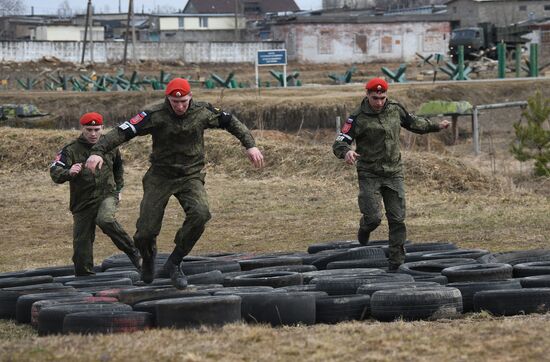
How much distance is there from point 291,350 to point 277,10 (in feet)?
533

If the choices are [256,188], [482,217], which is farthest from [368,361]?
[256,188]

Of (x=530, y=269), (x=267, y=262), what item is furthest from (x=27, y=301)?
(x=530, y=269)

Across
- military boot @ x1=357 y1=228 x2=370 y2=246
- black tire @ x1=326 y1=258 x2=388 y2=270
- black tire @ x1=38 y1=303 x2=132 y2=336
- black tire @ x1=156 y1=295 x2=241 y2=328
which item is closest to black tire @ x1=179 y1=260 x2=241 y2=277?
black tire @ x1=326 y1=258 x2=388 y2=270

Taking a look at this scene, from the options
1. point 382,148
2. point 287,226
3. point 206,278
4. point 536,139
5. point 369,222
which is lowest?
point 287,226

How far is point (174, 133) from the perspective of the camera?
36.7 ft

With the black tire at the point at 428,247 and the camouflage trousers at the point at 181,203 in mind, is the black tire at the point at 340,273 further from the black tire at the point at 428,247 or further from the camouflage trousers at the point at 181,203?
the black tire at the point at 428,247

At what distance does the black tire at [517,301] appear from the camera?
1050 cm

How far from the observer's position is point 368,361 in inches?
317

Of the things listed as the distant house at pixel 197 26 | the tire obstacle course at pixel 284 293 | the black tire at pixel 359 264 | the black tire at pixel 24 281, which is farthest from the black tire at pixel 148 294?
the distant house at pixel 197 26

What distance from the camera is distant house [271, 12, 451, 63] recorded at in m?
88.5

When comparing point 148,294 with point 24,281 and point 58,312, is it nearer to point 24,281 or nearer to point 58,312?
point 58,312

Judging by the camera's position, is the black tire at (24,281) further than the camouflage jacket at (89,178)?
No

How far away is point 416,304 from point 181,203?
2.48 metres

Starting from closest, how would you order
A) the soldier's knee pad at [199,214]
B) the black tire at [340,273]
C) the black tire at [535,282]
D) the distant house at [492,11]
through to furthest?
the soldier's knee pad at [199,214], the black tire at [535,282], the black tire at [340,273], the distant house at [492,11]
